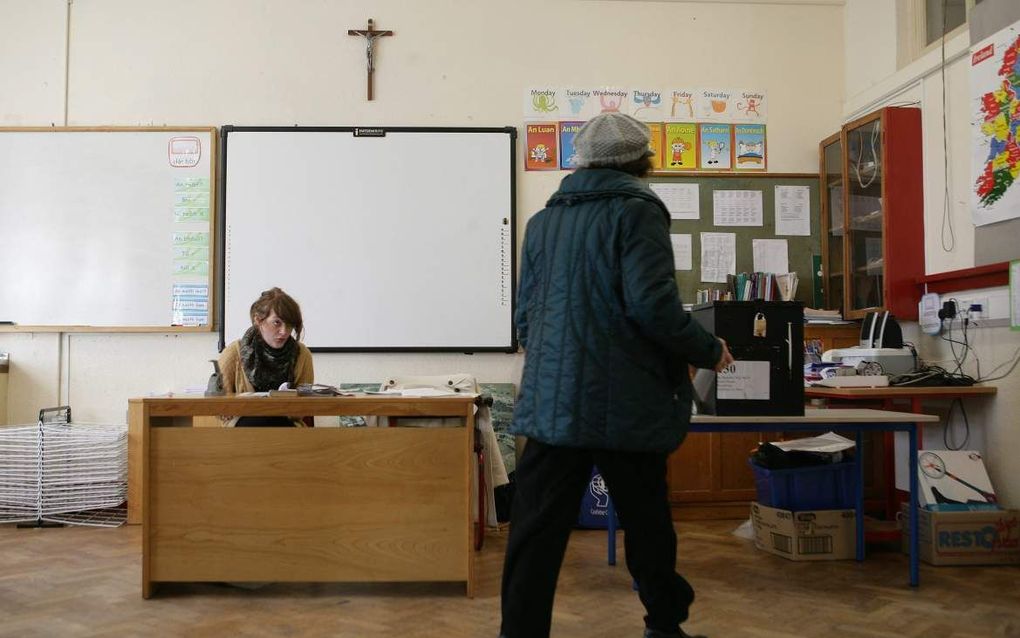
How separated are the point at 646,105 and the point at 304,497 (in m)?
3.19

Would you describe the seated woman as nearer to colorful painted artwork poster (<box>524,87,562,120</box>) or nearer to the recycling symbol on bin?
the recycling symbol on bin

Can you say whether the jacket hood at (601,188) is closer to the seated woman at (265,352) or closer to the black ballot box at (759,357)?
the black ballot box at (759,357)

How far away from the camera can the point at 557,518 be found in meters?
1.91

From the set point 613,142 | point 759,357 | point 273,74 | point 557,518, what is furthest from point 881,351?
point 273,74

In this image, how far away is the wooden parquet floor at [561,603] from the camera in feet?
8.19

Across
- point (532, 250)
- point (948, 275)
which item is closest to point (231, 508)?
point (532, 250)

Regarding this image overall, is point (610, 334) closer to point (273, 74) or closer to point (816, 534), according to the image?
point (816, 534)

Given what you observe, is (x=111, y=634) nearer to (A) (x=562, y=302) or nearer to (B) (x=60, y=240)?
(A) (x=562, y=302)

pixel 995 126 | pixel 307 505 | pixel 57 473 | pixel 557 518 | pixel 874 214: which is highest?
pixel 995 126

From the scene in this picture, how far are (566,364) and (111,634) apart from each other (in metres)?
1.65

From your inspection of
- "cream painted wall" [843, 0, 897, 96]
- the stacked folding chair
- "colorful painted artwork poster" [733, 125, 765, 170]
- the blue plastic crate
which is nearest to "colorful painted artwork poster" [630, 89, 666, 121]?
"colorful painted artwork poster" [733, 125, 765, 170]

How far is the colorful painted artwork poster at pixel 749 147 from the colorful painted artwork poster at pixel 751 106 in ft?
0.18

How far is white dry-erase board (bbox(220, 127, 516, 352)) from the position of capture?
4.67 meters

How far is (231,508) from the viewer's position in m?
2.80
